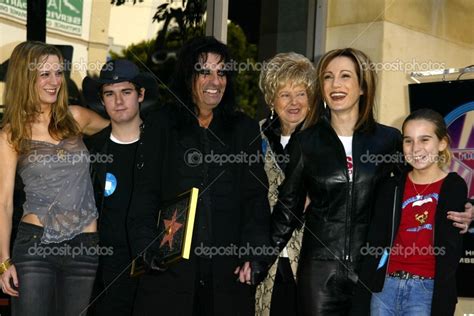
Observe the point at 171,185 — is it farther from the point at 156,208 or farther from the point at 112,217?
the point at 112,217

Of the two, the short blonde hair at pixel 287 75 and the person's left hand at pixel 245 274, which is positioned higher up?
the short blonde hair at pixel 287 75

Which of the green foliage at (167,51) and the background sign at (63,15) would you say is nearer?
the background sign at (63,15)

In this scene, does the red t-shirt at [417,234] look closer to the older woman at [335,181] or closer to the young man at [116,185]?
the older woman at [335,181]

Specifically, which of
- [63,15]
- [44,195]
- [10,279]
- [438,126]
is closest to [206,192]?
[44,195]

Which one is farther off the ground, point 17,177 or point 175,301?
point 17,177

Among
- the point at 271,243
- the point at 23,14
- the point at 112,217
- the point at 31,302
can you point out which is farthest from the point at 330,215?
the point at 23,14

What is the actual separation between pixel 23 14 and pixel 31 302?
2724 mm

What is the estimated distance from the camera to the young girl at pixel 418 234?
3.80 m

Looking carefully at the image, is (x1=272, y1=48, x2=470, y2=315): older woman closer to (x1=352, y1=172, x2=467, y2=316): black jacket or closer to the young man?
(x1=352, y1=172, x2=467, y2=316): black jacket

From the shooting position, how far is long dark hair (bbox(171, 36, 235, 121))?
4.28m

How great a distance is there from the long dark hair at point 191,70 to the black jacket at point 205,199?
2.6 inches

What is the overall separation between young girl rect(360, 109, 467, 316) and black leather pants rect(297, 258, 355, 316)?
10 cm

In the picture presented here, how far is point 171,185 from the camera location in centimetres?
417

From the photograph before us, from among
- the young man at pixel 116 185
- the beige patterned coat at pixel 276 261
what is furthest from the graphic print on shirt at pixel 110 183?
the beige patterned coat at pixel 276 261
